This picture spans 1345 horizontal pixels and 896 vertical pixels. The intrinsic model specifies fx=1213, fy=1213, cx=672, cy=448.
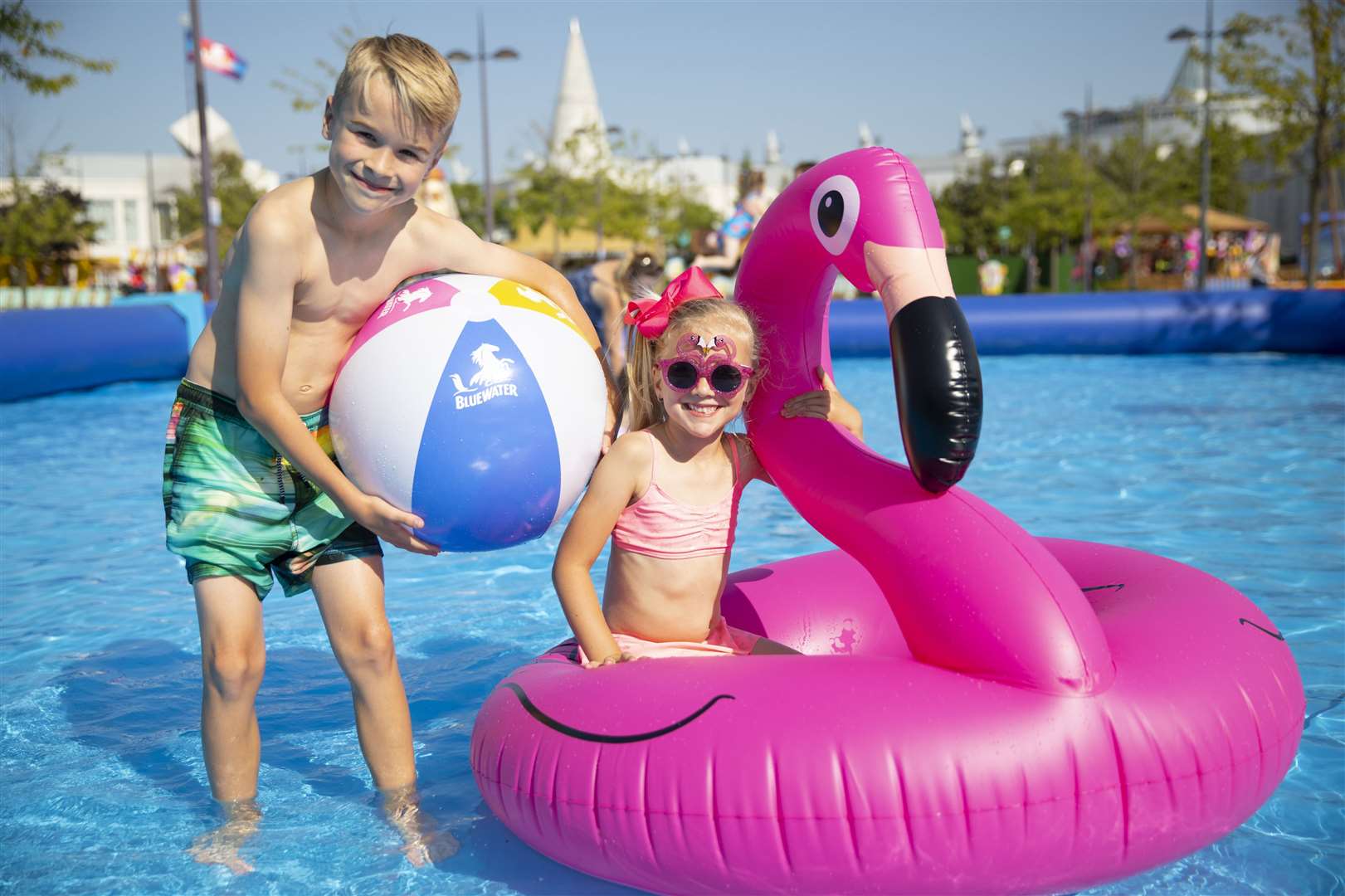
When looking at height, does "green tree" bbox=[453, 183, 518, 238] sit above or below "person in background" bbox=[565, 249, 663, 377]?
above

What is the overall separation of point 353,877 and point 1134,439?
683cm

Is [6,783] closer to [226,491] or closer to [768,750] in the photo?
[226,491]

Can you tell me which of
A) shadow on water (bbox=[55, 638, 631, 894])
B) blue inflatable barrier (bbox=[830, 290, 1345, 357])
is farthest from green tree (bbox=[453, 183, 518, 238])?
shadow on water (bbox=[55, 638, 631, 894])

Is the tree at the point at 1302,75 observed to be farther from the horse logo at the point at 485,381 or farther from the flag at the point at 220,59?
the horse logo at the point at 485,381

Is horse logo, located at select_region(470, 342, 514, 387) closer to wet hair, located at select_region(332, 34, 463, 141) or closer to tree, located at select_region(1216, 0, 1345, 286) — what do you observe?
wet hair, located at select_region(332, 34, 463, 141)

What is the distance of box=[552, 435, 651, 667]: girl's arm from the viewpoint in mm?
2584

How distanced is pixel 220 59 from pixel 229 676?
613 inches

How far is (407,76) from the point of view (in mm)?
2338

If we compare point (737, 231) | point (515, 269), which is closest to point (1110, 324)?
point (737, 231)

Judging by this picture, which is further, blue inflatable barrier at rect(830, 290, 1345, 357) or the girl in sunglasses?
blue inflatable barrier at rect(830, 290, 1345, 357)

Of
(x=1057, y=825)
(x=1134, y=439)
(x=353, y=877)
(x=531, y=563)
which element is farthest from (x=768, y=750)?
(x=1134, y=439)

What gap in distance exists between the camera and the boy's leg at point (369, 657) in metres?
2.71

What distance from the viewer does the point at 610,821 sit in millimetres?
2258

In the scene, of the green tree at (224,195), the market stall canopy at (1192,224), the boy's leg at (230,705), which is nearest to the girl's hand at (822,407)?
the boy's leg at (230,705)
